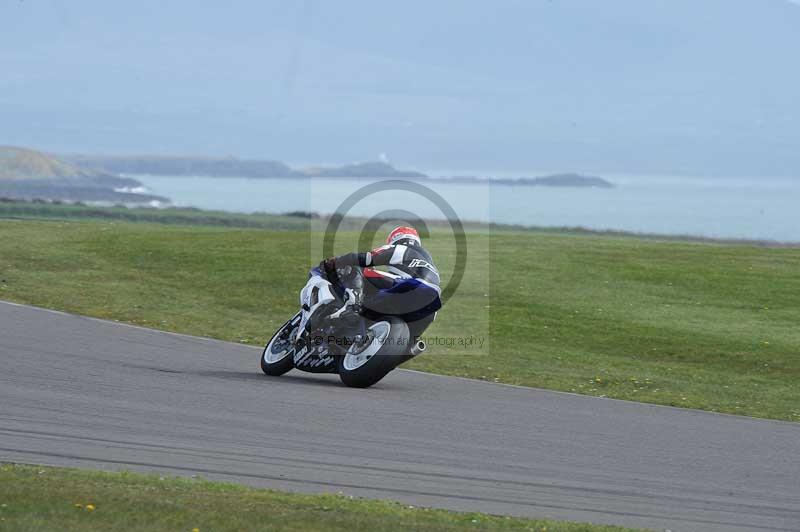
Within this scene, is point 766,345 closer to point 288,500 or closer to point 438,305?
point 438,305

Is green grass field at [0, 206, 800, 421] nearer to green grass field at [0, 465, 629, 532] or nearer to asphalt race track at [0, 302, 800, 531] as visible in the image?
asphalt race track at [0, 302, 800, 531]

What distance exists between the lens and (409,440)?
10117 millimetres

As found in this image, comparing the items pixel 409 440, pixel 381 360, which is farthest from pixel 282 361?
pixel 409 440

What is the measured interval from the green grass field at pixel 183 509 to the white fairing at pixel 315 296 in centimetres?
473

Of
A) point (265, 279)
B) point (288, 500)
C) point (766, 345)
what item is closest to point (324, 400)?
point (288, 500)

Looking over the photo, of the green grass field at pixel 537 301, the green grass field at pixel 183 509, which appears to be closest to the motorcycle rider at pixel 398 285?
the green grass field at pixel 537 301

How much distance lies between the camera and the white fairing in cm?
1277

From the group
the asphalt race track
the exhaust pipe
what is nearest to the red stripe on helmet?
the exhaust pipe

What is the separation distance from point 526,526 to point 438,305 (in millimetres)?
4983

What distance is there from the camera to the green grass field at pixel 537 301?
15.8 metres

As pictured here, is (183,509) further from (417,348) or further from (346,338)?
(346,338)

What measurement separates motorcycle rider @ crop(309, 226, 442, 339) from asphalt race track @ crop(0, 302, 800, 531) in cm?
80

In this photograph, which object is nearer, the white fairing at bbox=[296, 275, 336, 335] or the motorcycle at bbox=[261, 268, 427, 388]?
the motorcycle at bbox=[261, 268, 427, 388]

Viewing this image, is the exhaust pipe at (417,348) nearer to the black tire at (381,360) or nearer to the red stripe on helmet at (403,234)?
the black tire at (381,360)
